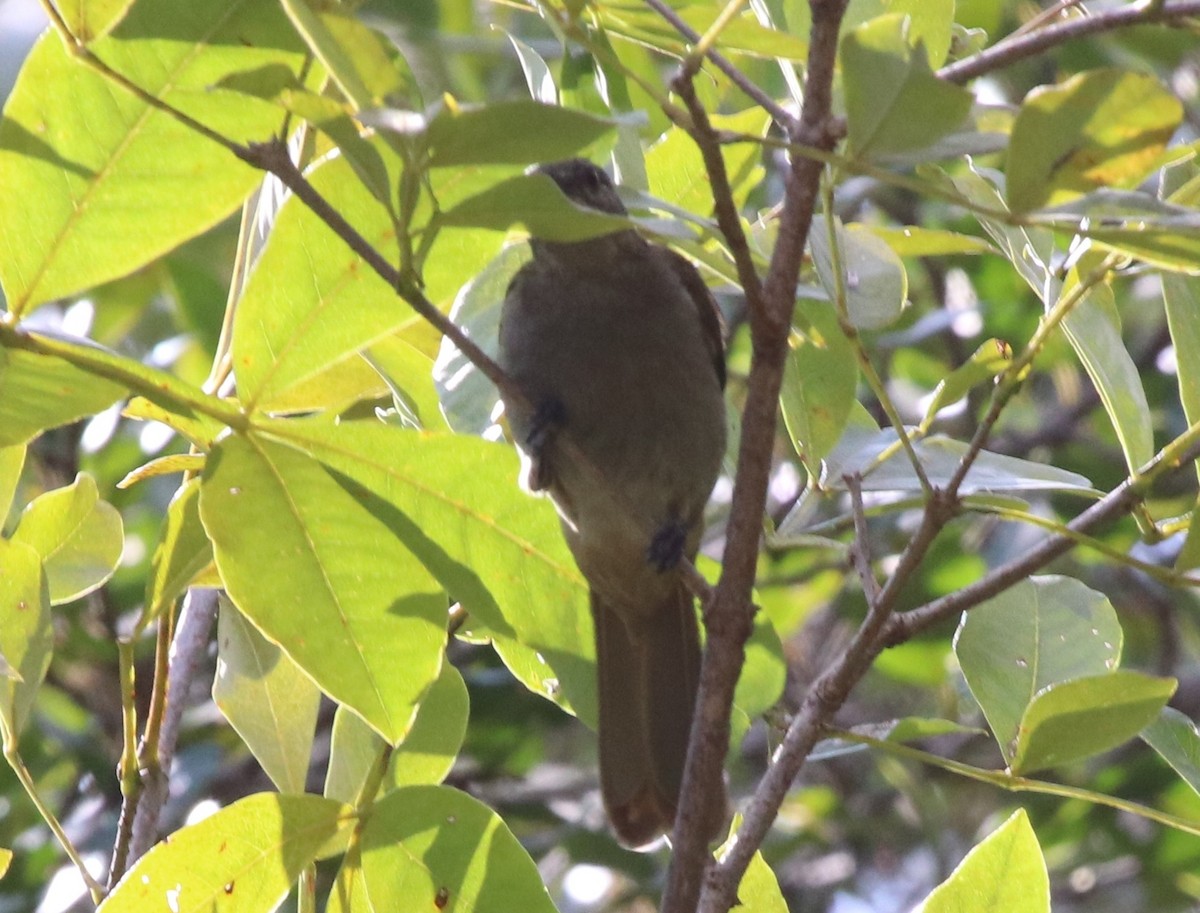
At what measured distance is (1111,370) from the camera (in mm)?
1970

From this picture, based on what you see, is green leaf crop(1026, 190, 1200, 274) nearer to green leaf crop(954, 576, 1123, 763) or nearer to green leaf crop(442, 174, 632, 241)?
green leaf crop(442, 174, 632, 241)

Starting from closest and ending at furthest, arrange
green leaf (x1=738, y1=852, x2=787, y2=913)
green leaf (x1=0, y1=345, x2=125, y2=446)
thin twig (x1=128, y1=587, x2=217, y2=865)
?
green leaf (x1=0, y1=345, x2=125, y2=446), green leaf (x1=738, y1=852, x2=787, y2=913), thin twig (x1=128, y1=587, x2=217, y2=865)

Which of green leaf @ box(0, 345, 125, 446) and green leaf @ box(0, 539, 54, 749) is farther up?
green leaf @ box(0, 345, 125, 446)

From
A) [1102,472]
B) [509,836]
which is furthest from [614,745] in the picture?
[1102,472]

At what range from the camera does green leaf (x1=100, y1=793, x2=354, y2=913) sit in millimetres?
1786

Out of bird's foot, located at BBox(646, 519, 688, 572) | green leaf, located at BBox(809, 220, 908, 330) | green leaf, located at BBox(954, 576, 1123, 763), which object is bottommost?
bird's foot, located at BBox(646, 519, 688, 572)

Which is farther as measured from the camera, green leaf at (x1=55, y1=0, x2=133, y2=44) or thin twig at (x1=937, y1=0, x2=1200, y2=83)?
thin twig at (x1=937, y1=0, x2=1200, y2=83)

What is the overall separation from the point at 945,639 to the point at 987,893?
2.98 metres

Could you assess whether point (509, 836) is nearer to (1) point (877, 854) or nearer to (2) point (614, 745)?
(2) point (614, 745)

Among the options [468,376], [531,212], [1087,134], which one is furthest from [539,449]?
[1087,134]

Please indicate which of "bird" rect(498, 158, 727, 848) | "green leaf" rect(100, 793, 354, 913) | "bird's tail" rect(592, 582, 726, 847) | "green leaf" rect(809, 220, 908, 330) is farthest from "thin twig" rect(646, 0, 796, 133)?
"bird's tail" rect(592, 582, 726, 847)

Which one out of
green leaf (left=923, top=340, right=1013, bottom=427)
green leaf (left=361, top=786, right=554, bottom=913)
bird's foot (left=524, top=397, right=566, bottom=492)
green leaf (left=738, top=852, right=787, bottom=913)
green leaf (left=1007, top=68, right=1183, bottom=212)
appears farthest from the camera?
bird's foot (left=524, top=397, right=566, bottom=492)

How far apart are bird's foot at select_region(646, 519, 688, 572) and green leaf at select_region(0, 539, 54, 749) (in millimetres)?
1068

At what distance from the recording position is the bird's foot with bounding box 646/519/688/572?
109 inches
